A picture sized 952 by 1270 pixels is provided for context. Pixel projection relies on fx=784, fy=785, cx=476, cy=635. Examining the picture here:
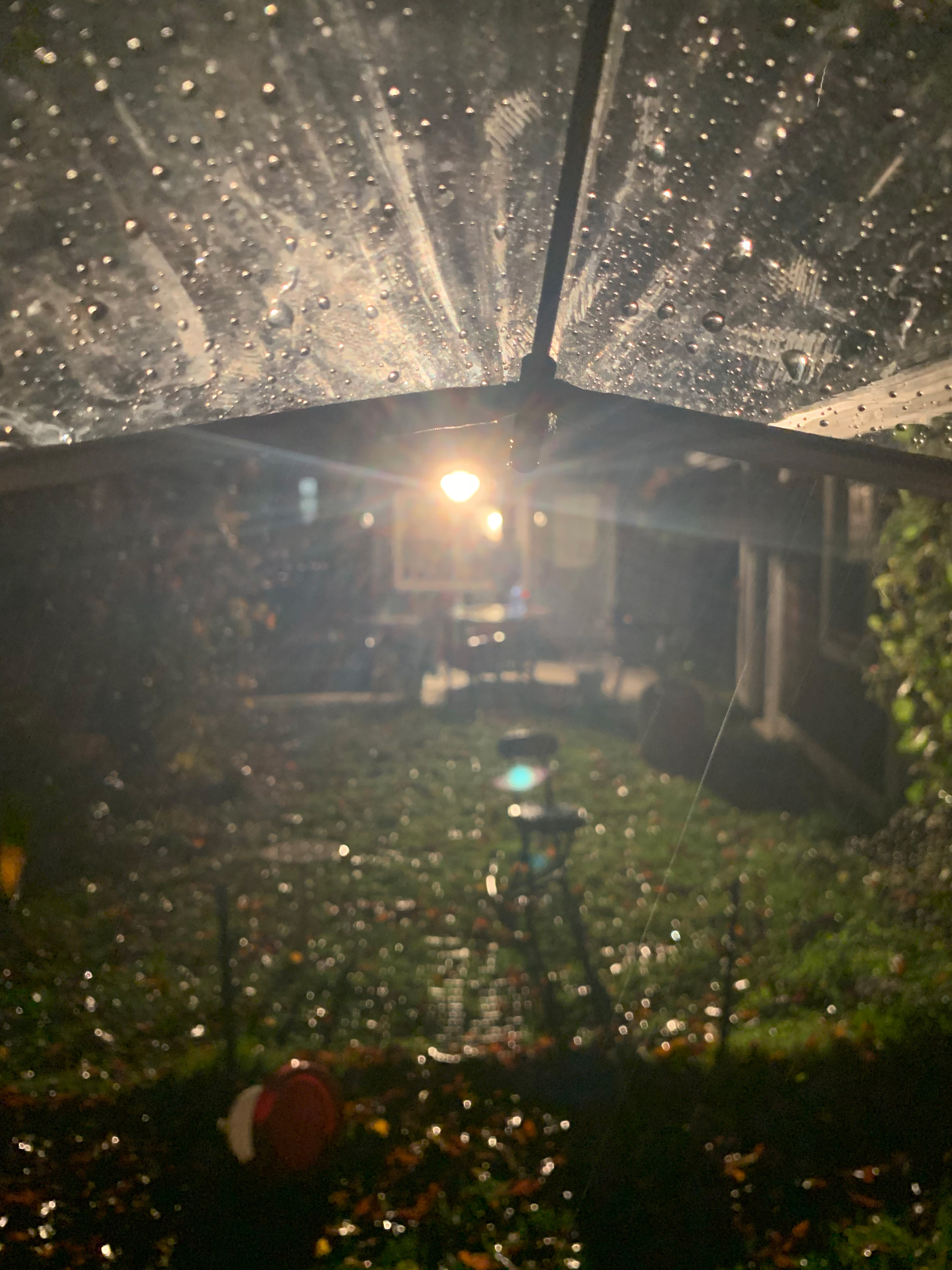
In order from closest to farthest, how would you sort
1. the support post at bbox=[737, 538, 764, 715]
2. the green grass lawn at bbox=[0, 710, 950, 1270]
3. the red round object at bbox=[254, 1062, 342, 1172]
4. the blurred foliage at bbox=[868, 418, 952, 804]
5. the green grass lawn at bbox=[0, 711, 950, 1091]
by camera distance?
1. the red round object at bbox=[254, 1062, 342, 1172]
2. the green grass lawn at bbox=[0, 710, 950, 1270]
3. the blurred foliage at bbox=[868, 418, 952, 804]
4. the green grass lawn at bbox=[0, 711, 950, 1091]
5. the support post at bbox=[737, 538, 764, 715]

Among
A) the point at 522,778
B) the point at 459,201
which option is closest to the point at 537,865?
the point at 522,778

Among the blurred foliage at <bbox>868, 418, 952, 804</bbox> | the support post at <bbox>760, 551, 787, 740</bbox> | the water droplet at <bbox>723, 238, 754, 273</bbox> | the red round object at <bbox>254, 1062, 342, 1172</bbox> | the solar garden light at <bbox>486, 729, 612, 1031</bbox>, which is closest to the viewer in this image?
the water droplet at <bbox>723, 238, 754, 273</bbox>

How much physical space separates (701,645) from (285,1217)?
11806 millimetres

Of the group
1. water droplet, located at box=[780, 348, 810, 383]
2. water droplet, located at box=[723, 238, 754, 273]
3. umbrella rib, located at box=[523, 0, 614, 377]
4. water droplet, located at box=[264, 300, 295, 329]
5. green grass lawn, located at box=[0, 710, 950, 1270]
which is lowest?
green grass lawn, located at box=[0, 710, 950, 1270]

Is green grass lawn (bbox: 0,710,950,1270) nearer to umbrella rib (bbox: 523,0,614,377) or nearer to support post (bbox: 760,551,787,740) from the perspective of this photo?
support post (bbox: 760,551,787,740)

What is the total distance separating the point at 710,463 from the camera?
14.7m

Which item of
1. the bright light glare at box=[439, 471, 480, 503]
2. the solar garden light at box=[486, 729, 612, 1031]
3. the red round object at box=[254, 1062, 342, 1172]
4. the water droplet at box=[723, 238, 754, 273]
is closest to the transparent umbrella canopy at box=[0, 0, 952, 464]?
the water droplet at box=[723, 238, 754, 273]

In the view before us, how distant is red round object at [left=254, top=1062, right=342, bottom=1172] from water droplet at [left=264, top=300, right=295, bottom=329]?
10.8ft

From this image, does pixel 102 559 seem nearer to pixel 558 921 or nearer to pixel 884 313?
pixel 558 921

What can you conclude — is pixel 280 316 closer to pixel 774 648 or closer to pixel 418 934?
pixel 418 934

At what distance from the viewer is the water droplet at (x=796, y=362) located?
2156 millimetres

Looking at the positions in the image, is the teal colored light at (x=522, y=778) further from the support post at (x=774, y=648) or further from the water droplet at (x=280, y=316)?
the water droplet at (x=280, y=316)

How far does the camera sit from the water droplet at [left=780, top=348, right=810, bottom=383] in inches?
84.9

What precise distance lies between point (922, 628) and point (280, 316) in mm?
3726
